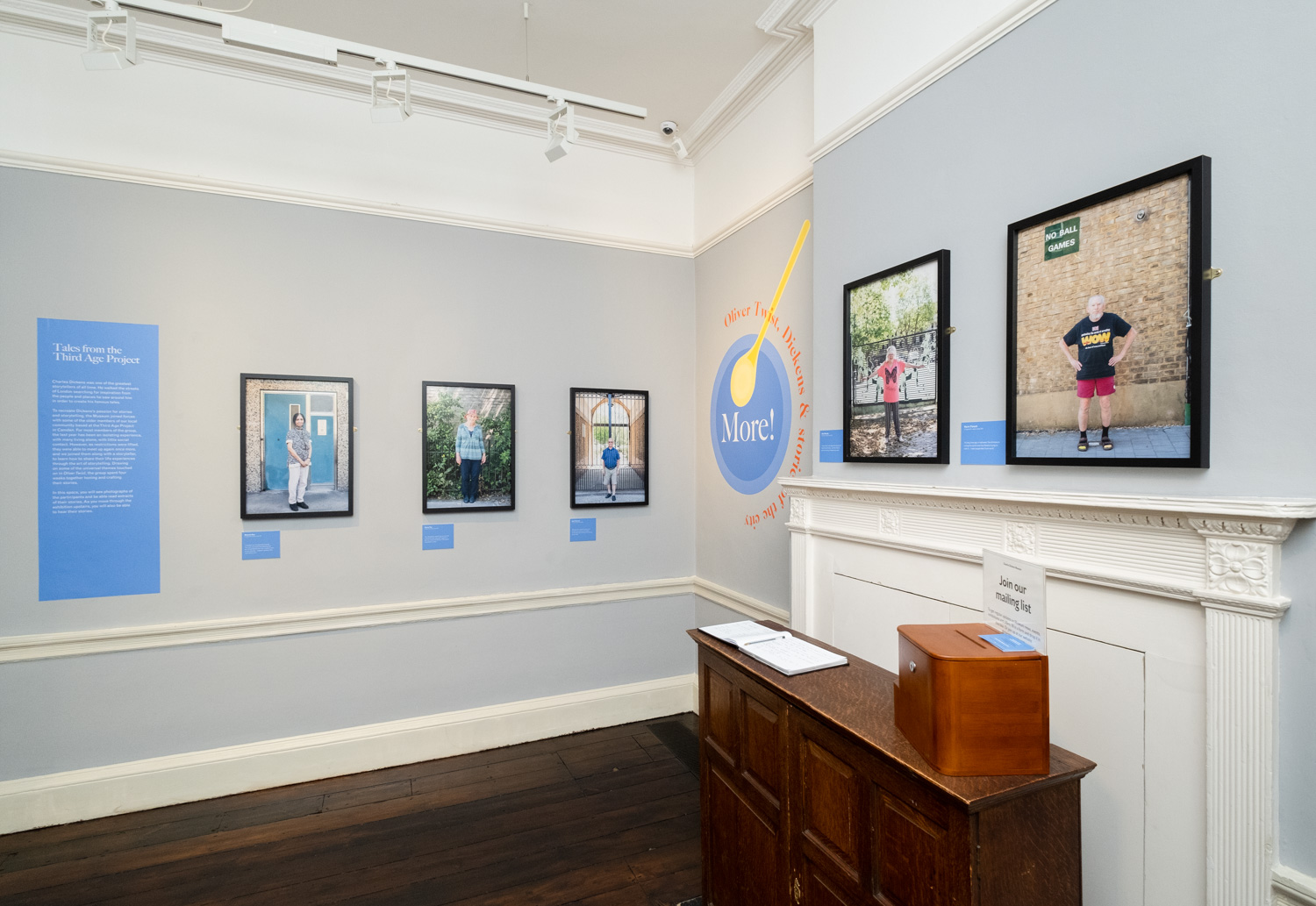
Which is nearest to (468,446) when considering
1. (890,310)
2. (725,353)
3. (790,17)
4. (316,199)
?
(316,199)

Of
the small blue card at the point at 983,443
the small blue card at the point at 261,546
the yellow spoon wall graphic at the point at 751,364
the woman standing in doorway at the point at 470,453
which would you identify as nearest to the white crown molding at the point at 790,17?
the yellow spoon wall graphic at the point at 751,364

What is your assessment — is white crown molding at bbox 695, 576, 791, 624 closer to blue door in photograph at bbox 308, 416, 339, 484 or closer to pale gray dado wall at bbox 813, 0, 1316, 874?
pale gray dado wall at bbox 813, 0, 1316, 874

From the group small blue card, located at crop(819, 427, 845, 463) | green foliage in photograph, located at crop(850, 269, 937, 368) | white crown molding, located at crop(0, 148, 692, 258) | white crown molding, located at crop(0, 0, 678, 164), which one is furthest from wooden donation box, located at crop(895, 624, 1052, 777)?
white crown molding, located at crop(0, 0, 678, 164)

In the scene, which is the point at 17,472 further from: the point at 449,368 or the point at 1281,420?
the point at 1281,420

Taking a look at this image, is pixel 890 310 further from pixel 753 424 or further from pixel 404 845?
pixel 404 845

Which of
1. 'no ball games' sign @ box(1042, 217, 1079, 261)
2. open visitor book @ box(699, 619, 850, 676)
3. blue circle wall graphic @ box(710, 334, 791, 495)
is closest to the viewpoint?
'no ball games' sign @ box(1042, 217, 1079, 261)

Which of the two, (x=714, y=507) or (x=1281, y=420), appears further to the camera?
(x=714, y=507)

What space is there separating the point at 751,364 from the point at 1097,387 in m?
2.13

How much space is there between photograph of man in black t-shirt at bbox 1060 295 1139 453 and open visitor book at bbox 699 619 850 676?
99cm

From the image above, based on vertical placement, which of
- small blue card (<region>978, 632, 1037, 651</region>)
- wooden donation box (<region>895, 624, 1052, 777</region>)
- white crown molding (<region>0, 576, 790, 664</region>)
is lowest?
white crown molding (<region>0, 576, 790, 664</region>)

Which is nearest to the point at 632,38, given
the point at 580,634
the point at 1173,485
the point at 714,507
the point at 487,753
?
the point at 714,507

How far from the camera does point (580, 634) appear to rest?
4043 millimetres

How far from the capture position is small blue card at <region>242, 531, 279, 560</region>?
3309 mm

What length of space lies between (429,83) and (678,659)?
3942 mm
